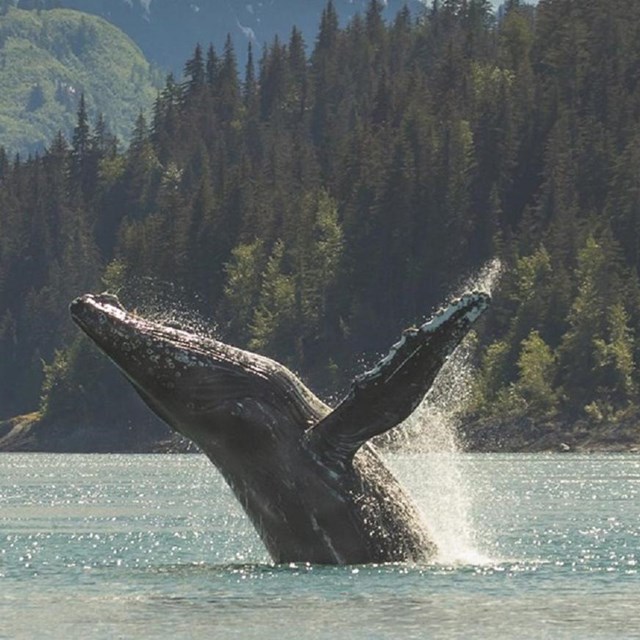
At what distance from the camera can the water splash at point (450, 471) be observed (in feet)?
107

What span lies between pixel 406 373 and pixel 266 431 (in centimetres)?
216

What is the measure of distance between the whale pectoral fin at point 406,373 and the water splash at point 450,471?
63 centimetres

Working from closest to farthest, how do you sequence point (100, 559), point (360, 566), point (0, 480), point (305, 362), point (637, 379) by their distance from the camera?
point (360, 566) → point (100, 559) → point (0, 480) → point (637, 379) → point (305, 362)

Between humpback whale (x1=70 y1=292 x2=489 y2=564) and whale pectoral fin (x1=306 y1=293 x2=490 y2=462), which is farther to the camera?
humpback whale (x1=70 y1=292 x2=489 y2=564)

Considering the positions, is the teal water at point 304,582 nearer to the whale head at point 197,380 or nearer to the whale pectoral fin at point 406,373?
the whale head at point 197,380

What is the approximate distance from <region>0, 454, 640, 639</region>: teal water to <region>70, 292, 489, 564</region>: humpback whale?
68 centimetres

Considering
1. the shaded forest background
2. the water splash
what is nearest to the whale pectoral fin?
the water splash

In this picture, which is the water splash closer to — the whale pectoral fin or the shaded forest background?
the whale pectoral fin

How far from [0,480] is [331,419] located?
68.0m

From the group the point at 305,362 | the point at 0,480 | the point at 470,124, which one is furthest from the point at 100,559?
the point at 470,124

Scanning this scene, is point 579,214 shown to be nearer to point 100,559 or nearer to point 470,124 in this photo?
point 470,124

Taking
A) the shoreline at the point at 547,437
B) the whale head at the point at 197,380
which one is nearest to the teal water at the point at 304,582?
the whale head at the point at 197,380

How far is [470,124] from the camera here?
18838 cm

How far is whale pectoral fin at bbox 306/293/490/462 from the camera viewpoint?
24250mm
